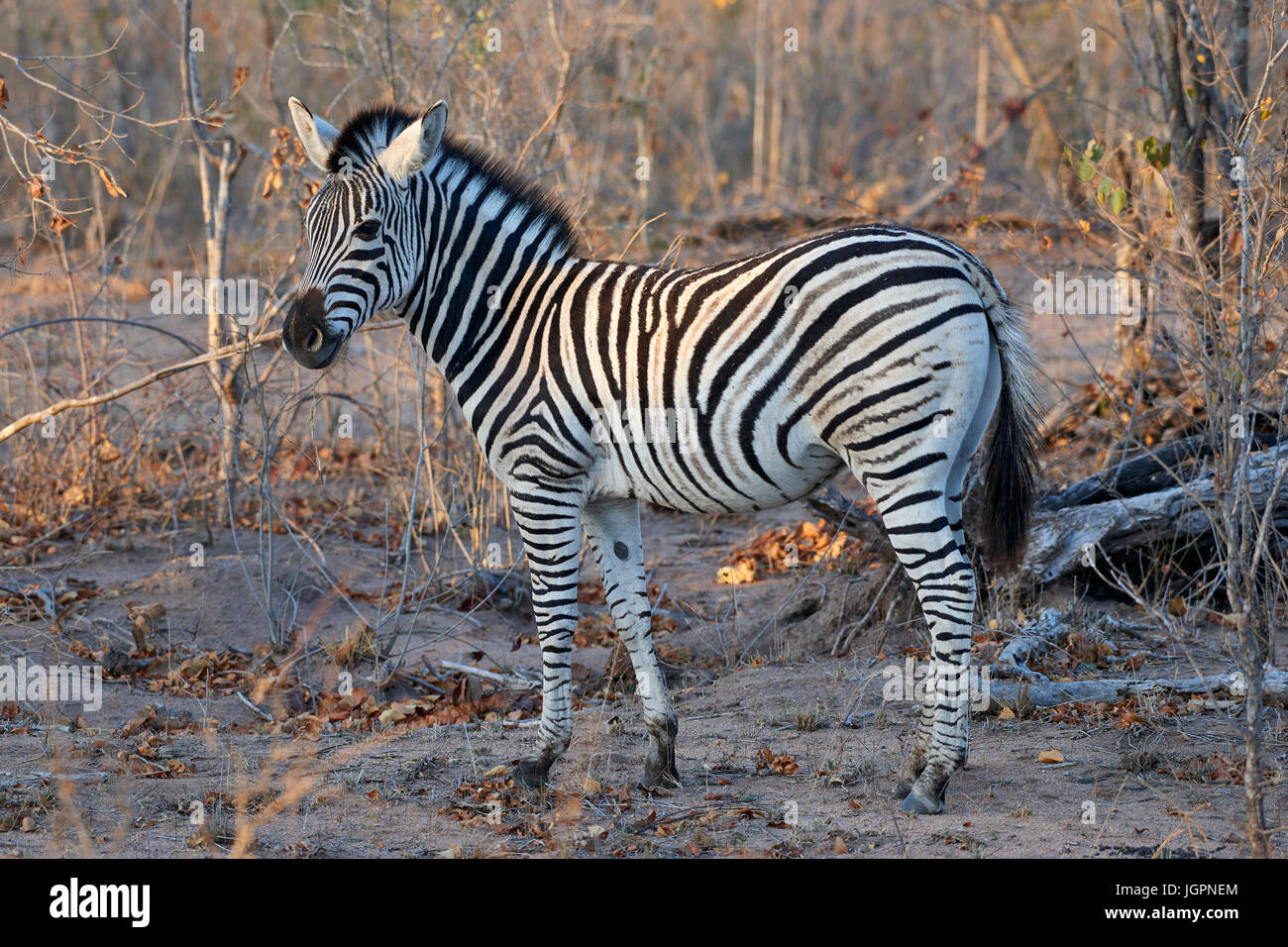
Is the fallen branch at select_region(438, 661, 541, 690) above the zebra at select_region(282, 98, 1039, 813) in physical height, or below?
below

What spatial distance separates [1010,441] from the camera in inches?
212

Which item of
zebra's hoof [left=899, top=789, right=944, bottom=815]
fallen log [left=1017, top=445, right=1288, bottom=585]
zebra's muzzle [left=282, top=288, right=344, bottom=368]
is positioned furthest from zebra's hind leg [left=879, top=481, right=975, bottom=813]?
zebra's muzzle [left=282, top=288, right=344, bottom=368]

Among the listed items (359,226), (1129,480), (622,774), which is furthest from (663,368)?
(1129,480)

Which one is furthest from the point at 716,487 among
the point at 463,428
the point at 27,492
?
the point at 27,492

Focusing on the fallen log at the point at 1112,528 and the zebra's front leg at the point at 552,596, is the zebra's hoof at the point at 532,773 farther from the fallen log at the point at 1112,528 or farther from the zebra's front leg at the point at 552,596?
the fallen log at the point at 1112,528

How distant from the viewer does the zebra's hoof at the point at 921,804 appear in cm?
508

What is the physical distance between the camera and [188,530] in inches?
365

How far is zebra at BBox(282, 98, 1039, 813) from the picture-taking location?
15.9 ft

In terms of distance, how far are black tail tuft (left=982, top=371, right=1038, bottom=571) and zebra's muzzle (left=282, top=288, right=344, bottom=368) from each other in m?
2.98

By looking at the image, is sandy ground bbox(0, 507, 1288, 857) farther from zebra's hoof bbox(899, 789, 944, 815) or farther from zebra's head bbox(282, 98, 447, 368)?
zebra's head bbox(282, 98, 447, 368)

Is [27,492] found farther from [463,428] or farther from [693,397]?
[693,397]

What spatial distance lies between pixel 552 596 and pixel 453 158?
6.98 feet

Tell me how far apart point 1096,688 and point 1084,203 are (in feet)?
16.0

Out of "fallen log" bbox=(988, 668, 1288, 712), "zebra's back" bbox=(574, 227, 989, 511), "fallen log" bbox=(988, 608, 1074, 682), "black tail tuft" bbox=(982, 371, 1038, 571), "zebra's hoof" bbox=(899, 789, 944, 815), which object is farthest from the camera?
"fallen log" bbox=(988, 608, 1074, 682)
